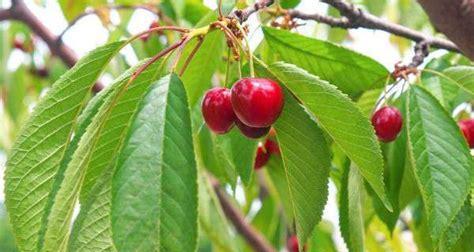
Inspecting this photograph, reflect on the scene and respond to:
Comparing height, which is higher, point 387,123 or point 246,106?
point 246,106

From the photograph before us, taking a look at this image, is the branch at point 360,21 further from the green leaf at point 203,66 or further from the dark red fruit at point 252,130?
the dark red fruit at point 252,130

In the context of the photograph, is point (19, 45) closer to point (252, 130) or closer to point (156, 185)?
point (252, 130)

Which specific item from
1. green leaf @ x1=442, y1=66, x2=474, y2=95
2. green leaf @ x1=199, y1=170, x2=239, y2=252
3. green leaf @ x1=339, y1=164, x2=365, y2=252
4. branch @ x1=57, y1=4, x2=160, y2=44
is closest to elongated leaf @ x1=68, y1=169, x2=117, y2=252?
green leaf @ x1=339, y1=164, x2=365, y2=252

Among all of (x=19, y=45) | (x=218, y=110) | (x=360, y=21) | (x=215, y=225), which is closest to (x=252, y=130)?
(x=218, y=110)

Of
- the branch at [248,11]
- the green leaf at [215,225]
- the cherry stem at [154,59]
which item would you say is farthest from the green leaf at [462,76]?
the green leaf at [215,225]

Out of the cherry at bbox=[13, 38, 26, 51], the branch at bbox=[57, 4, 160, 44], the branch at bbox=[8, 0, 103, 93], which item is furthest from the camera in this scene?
the cherry at bbox=[13, 38, 26, 51]

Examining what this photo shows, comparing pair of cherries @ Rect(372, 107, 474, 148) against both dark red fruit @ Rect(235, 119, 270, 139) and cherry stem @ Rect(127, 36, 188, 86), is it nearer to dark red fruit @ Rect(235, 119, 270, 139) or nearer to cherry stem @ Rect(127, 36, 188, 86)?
dark red fruit @ Rect(235, 119, 270, 139)
